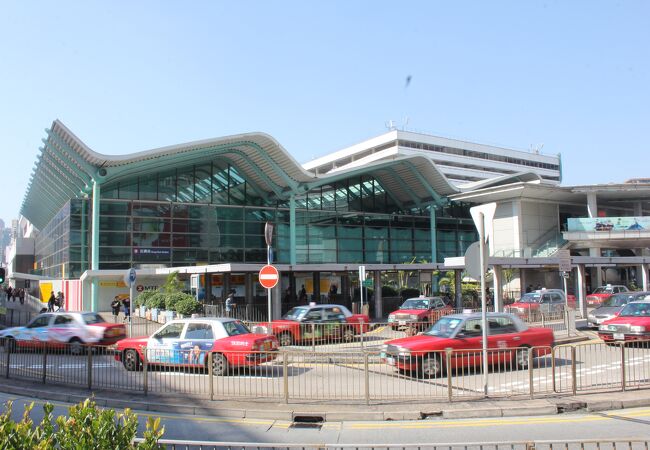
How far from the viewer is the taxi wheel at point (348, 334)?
20.5m

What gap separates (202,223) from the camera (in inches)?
1508

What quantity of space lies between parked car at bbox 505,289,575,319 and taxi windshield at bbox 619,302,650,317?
4.66 metres

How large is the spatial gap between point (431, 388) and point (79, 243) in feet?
98.9

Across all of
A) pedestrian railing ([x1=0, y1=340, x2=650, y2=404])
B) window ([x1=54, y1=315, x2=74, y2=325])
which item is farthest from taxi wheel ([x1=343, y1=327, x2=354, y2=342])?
window ([x1=54, y1=315, x2=74, y2=325])

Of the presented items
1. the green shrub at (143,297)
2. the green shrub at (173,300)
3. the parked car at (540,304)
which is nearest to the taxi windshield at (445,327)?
the parked car at (540,304)

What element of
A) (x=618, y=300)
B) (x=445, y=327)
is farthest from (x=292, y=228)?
(x=445, y=327)

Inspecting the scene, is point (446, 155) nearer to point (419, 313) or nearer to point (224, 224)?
point (224, 224)

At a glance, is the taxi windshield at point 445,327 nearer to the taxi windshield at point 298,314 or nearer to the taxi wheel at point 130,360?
the taxi windshield at point 298,314

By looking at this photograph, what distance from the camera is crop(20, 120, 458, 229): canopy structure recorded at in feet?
106

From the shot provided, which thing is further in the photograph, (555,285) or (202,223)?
(555,285)

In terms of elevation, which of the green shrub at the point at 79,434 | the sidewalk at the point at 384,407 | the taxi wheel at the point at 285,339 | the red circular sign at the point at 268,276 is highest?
the red circular sign at the point at 268,276

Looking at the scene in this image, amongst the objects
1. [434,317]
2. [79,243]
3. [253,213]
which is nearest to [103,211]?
[79,243]

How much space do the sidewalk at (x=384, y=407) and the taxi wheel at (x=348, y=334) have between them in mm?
10327

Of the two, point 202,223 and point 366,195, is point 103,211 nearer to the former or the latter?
point 202,223
